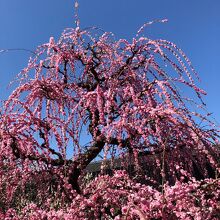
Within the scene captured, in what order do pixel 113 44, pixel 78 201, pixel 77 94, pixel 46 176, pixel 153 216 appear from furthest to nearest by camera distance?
pixel 113 44, pixel 77 94, pixel 46 176, pixel 78 201, pixel 153 216

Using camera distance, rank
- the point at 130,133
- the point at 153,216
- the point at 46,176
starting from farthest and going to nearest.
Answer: the point at 46,176, the point at 130,133, the point at 153,216

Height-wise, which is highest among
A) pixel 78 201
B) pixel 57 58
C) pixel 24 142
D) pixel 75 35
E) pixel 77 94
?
pixel 75 35

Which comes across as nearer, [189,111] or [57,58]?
[189,111]

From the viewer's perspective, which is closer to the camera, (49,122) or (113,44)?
(49,122)

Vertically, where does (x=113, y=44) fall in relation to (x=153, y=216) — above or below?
above

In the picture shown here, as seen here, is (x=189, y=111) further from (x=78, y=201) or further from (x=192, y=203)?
(x=78, y=201)

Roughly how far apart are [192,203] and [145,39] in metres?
2.92

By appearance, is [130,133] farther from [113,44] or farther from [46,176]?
[113,44]

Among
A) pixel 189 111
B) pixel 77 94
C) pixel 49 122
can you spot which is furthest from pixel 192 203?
pixel 77 94

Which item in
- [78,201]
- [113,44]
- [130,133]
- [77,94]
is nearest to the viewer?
[78,201]

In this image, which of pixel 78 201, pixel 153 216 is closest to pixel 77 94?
pixel 78 201

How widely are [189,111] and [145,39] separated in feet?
5.43

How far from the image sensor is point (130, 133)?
4879 mm

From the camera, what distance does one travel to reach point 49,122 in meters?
4.98
